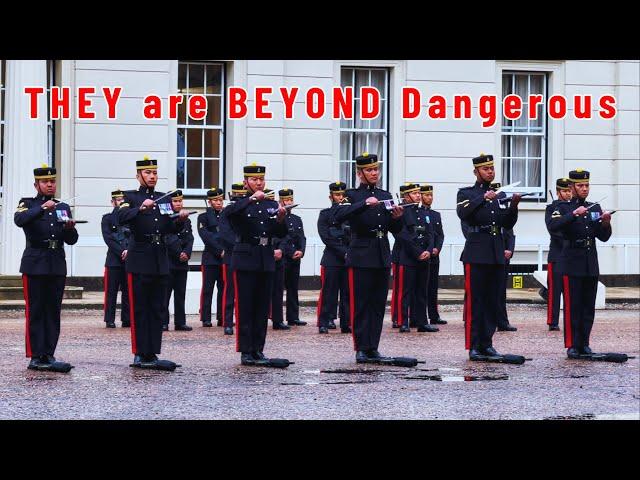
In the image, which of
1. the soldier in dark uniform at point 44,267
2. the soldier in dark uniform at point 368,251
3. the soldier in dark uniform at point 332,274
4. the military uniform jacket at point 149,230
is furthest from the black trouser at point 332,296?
the soldier in dark uniform at point 44,267

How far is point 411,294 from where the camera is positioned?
729 inches

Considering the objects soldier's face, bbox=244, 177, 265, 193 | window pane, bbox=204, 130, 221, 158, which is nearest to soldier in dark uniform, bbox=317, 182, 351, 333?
soldier's face, bbox=244, 177, 265, 193

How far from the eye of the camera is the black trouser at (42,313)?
1318 cm

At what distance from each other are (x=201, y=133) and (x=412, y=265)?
774 cm

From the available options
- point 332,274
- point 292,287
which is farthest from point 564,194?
point 292,287

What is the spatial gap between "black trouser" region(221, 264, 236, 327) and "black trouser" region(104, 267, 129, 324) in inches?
49.8

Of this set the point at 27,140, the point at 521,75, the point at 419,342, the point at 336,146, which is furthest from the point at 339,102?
the point at 419,342

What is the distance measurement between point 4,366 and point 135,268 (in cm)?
157

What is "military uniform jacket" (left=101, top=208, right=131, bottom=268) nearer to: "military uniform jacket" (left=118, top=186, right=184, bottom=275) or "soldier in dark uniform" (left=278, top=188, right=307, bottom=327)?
"soldier in dark uniform" (left=278, top=188, right=307, bottom=327)

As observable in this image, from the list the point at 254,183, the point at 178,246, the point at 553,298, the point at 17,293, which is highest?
the point at 254,183

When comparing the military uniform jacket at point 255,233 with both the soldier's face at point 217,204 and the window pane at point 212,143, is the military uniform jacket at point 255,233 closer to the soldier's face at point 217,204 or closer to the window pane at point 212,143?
the soldier's face at point 217,204

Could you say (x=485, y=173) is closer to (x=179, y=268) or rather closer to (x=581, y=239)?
(x=581, y=239)
